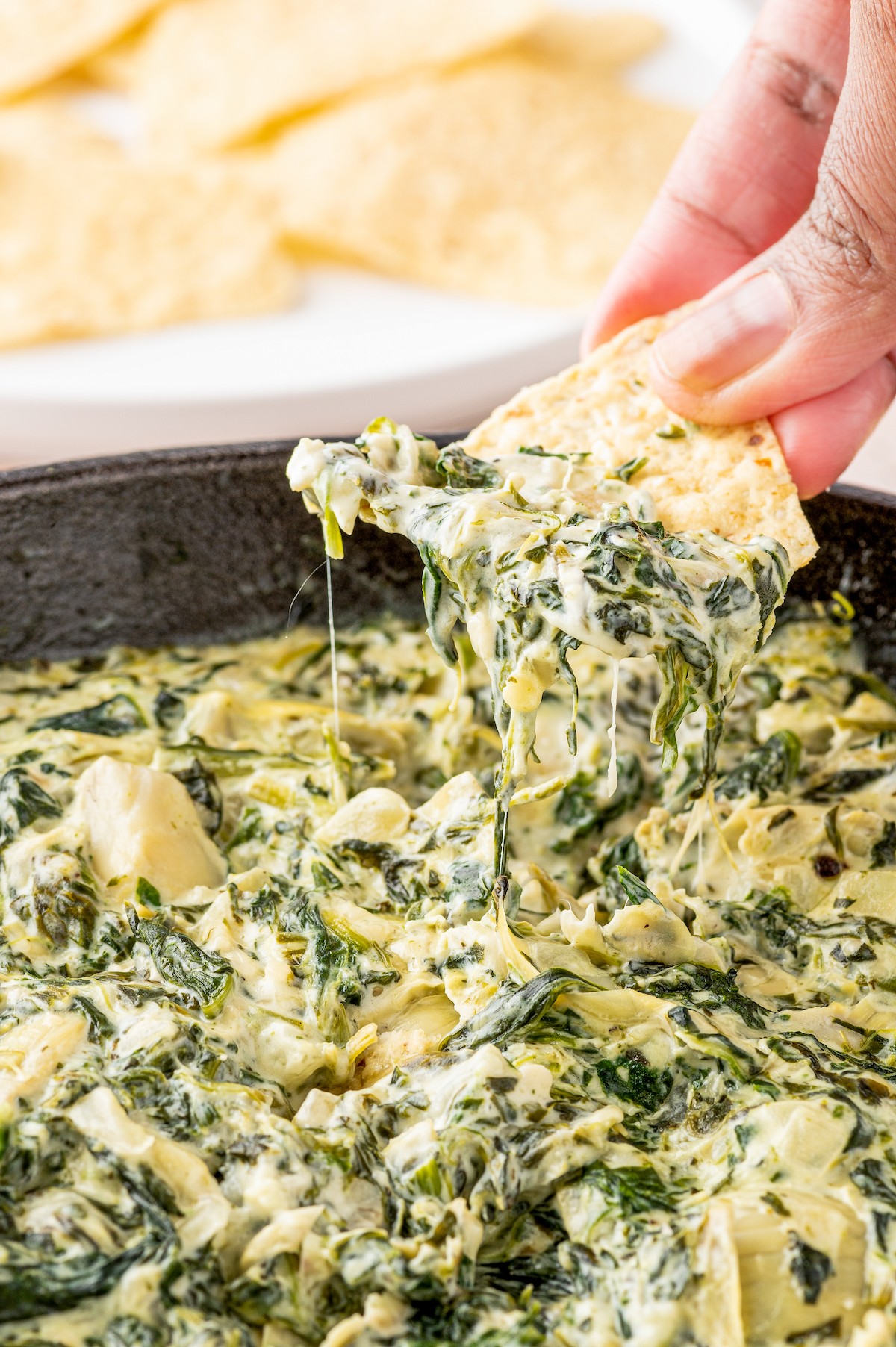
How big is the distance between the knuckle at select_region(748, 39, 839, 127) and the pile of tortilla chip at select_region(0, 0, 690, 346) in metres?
2.05

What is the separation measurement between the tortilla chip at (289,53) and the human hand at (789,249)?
319cm

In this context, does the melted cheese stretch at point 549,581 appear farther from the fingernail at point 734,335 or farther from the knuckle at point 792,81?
the knuckle at point 792,81

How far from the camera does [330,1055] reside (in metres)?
2.74

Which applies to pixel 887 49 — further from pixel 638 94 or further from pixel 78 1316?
pixel 638 94

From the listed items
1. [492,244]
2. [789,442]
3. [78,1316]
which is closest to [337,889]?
[78,1316]

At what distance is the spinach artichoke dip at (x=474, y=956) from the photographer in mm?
2348

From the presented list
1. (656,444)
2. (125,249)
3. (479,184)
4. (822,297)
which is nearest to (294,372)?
(125,249)

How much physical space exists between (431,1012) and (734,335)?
1558 mm

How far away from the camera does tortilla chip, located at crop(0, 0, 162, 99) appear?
751 cm

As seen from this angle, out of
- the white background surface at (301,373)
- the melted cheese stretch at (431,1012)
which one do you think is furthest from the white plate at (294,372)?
the melted cheese stretch at (431,1012)

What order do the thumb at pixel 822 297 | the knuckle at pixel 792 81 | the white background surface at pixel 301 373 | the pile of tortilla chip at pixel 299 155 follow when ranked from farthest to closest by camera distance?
1. the pile of tortilla chip at pixel 299 155
2. the white background surface at pixel 301 373
3. the knuckle at pixel 792 81
4. the thumb at pixel 822 297

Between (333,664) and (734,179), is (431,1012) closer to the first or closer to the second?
(333,664)

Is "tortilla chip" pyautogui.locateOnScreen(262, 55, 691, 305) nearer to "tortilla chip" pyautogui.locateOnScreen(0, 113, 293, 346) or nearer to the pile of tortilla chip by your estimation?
the pile of tortilla chip

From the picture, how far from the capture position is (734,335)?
3.26 m
